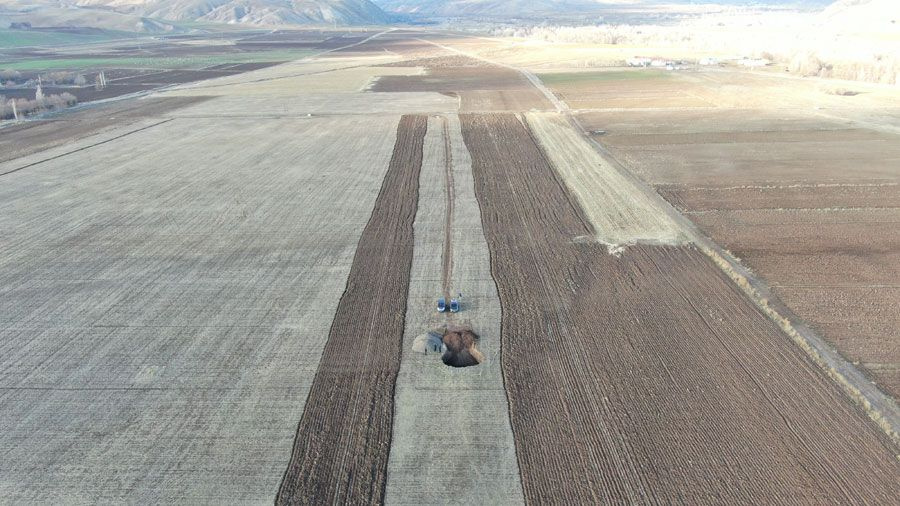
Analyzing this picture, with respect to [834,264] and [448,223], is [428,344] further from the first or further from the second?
[834,264]

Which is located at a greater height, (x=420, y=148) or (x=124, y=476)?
(x=420, y=148)

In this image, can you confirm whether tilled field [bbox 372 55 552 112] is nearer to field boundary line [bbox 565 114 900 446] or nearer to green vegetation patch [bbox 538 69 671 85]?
green vegetation patch [bbox 538 69 671 85]

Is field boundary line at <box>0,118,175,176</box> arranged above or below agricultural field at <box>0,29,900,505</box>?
above

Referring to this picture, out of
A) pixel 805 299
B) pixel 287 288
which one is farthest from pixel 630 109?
pixel 287 288

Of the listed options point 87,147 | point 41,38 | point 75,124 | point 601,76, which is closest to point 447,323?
point 87,147

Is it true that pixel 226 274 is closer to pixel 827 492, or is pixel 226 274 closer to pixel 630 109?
pixel 827 492

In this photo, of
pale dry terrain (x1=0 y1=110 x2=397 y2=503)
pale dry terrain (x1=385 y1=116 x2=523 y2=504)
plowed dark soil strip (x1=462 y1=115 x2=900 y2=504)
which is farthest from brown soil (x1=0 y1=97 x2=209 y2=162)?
plowed dark soil strip (x1=462 y1=115 x2=900 y2=504)

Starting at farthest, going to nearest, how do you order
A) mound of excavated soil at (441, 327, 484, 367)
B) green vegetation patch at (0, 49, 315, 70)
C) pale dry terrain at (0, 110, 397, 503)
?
green vegetation patch at (0, 49, 315, 70) < mound of excavated soil at (441, 327, 484, 367) < pale dry terrain at (0, 110, 397, 503)
